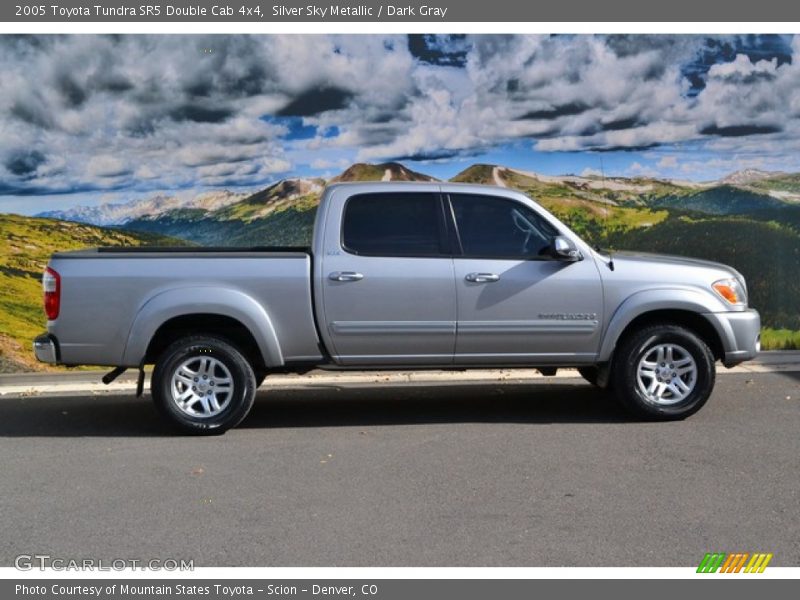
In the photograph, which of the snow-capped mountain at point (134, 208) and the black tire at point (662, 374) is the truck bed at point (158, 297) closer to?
the black tire at point (662, 374)

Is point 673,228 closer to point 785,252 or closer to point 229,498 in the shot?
point 785,252

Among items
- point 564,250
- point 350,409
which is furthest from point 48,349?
point 564,250

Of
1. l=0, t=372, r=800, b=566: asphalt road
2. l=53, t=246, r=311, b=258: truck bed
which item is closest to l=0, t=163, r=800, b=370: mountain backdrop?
l=0, t=372, r=800, b=566: asphalt road

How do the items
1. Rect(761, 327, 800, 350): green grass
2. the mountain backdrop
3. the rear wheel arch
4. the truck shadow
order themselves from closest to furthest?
the rear wheel arch, the truck shadow, the mountain backdrop, Rect(761, 327, 800, 350): green grass

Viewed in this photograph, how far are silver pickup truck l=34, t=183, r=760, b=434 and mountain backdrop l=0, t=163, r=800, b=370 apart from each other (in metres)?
3.28

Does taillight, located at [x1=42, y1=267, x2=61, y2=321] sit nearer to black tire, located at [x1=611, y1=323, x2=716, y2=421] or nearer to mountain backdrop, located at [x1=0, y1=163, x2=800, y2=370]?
mountain backdrop, located at [x1=0, y1=163, x2=800, y2=370]

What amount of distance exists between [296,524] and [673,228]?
7600mm

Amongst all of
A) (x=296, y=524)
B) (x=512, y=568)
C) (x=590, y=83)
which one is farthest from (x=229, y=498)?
(x=590, y=83)

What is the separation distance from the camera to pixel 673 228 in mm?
11500

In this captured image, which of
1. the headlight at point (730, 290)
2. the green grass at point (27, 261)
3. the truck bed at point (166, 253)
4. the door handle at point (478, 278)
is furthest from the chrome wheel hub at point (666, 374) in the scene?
the green grass at point (27, 261)

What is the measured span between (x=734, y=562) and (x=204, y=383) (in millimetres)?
4135

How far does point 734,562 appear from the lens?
4.73 meters

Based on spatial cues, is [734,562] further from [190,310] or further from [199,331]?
[199,331]

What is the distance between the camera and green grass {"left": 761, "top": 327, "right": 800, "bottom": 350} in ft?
36.0
